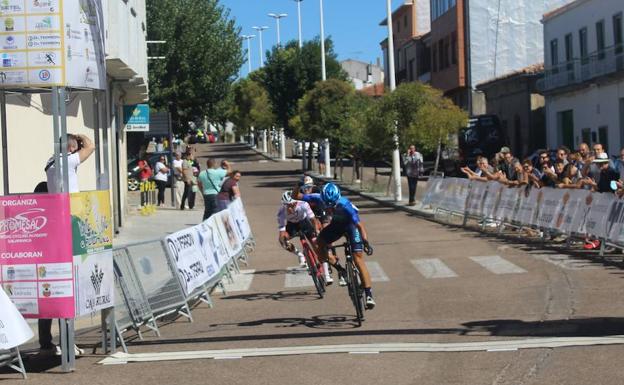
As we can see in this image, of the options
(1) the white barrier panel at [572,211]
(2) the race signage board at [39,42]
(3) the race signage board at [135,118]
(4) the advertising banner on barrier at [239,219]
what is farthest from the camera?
(3) the race signage board at [135,118]

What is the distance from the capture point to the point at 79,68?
1100cm

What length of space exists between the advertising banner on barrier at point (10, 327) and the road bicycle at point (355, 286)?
3859 mm

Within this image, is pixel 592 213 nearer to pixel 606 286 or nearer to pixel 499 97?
pixel 606 286

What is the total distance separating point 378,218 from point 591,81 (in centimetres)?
1798

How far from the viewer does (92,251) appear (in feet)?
35.7

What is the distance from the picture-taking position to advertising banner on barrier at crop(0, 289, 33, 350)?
9836 mm

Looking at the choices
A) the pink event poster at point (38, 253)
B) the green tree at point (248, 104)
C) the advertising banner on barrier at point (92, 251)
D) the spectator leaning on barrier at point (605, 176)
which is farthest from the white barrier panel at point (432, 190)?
the green tree at point (248, 104)

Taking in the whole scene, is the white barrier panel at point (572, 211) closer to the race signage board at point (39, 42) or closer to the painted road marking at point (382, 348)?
the painted road marking at point (382, 348)

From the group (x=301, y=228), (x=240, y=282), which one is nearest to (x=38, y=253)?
(x=301, y=228)

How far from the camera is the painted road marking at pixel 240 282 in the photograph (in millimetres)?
17219

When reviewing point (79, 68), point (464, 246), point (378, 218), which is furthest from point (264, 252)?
point (79, 68)

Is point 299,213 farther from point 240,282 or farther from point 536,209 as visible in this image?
point 536,209

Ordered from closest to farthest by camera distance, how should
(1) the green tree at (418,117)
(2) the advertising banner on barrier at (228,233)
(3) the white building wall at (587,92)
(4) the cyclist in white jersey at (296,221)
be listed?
(4) the cyclist in white jersey at (296,221), (2) the advertising banner on barrier at (228,233), (1) the green tree at (418,117), (3) the white building wall at (587,92)

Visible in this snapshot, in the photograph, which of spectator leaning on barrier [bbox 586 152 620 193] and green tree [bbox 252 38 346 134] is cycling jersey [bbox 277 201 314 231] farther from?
green tree [bbox 252 38 346 134]
